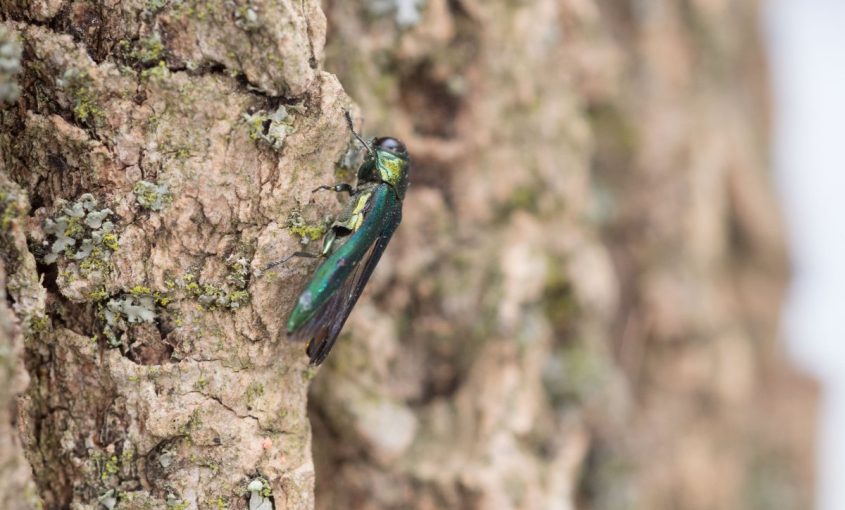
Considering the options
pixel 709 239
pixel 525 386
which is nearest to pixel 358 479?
pixel 525 386

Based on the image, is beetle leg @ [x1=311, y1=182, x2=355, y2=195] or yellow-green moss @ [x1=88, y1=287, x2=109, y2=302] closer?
yellow-green moss @ [x1=88, y1=287, x2=109, y2=302]

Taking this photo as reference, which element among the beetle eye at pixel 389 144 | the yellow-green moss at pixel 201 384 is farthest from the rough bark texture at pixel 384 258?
the beetle eye at pixel 389 144

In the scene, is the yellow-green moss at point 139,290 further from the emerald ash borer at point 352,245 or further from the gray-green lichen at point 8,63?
the gray-green lichen at point 8,63

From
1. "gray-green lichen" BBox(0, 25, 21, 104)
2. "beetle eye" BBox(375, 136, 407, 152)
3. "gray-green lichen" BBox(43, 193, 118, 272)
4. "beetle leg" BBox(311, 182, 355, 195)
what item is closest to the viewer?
"gray-green lichen" BBox(0, 25, 21, 104)

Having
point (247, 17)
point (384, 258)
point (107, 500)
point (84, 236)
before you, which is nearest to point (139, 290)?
point (84, 236)

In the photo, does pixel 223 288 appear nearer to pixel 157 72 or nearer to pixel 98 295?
pixel 98 295

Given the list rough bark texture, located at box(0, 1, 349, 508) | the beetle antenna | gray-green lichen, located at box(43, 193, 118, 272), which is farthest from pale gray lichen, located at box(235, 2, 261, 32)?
gray-green lichen, located at box(43, 193, 118, 272)

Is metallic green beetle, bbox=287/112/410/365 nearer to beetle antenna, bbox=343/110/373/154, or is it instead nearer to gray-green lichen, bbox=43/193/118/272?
beetle antenna, bbox=343/110/373/154
